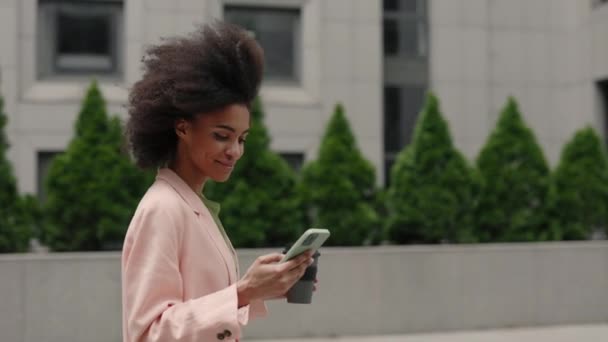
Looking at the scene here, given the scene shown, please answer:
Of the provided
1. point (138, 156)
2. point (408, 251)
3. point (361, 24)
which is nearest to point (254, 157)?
point (408, 251)

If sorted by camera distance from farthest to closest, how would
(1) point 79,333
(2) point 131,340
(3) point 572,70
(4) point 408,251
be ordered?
(3) point 572,70
(4) point 408,251
(1) point 79,333
(2) point 131,340

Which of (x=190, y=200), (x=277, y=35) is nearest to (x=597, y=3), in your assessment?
(x=277, y=35)

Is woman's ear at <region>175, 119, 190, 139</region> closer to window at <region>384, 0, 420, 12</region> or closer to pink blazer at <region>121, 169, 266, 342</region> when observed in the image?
pink blazer at <region>121, 169, 266, 342</region>

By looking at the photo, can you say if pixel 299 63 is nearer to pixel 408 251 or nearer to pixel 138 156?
pixel 408 251

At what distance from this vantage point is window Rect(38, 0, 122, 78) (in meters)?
14.0

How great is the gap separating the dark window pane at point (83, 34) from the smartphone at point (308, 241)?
13280mm

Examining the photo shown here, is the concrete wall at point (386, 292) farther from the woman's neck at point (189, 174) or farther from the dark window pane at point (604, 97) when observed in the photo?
the woman's neck at point (189, 174)

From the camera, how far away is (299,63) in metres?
15.2

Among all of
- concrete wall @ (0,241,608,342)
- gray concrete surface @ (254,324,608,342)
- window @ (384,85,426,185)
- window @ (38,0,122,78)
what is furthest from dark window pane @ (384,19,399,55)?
gray concrete surface @ (254,324,608,342)

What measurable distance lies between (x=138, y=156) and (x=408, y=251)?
8210mm

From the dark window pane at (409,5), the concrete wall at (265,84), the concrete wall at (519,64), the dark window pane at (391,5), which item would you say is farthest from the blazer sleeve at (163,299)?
the dark window pane at (409,5)

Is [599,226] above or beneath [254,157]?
beneath

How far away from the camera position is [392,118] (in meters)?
16.2

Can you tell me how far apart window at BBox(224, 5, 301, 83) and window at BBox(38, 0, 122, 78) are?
91.3 inches
